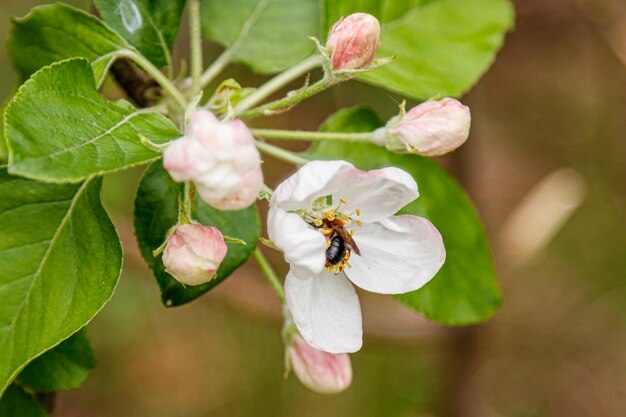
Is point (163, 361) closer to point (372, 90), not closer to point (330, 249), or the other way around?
point (372, 90)

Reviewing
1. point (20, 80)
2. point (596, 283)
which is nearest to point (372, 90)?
point (596, 283)

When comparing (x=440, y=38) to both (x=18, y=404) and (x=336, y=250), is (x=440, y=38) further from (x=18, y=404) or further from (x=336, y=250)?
(x=18, y=404)

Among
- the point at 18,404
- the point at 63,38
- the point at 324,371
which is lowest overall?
the point at 18,404

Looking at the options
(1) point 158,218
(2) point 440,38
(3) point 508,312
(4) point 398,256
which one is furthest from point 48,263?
(3) point 508,312

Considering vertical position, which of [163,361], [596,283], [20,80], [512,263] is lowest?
[163,361]

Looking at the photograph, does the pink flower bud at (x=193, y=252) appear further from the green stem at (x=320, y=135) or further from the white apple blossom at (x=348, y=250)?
the green stem at (x=320, y=135)

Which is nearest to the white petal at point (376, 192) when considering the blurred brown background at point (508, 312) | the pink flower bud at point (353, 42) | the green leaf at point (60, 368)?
the pink flower bud at point (353, 42)

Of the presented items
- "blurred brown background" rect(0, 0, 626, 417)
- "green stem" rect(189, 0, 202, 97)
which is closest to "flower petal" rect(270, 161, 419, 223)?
"green stem" rect(189, 0, 202, 97)
